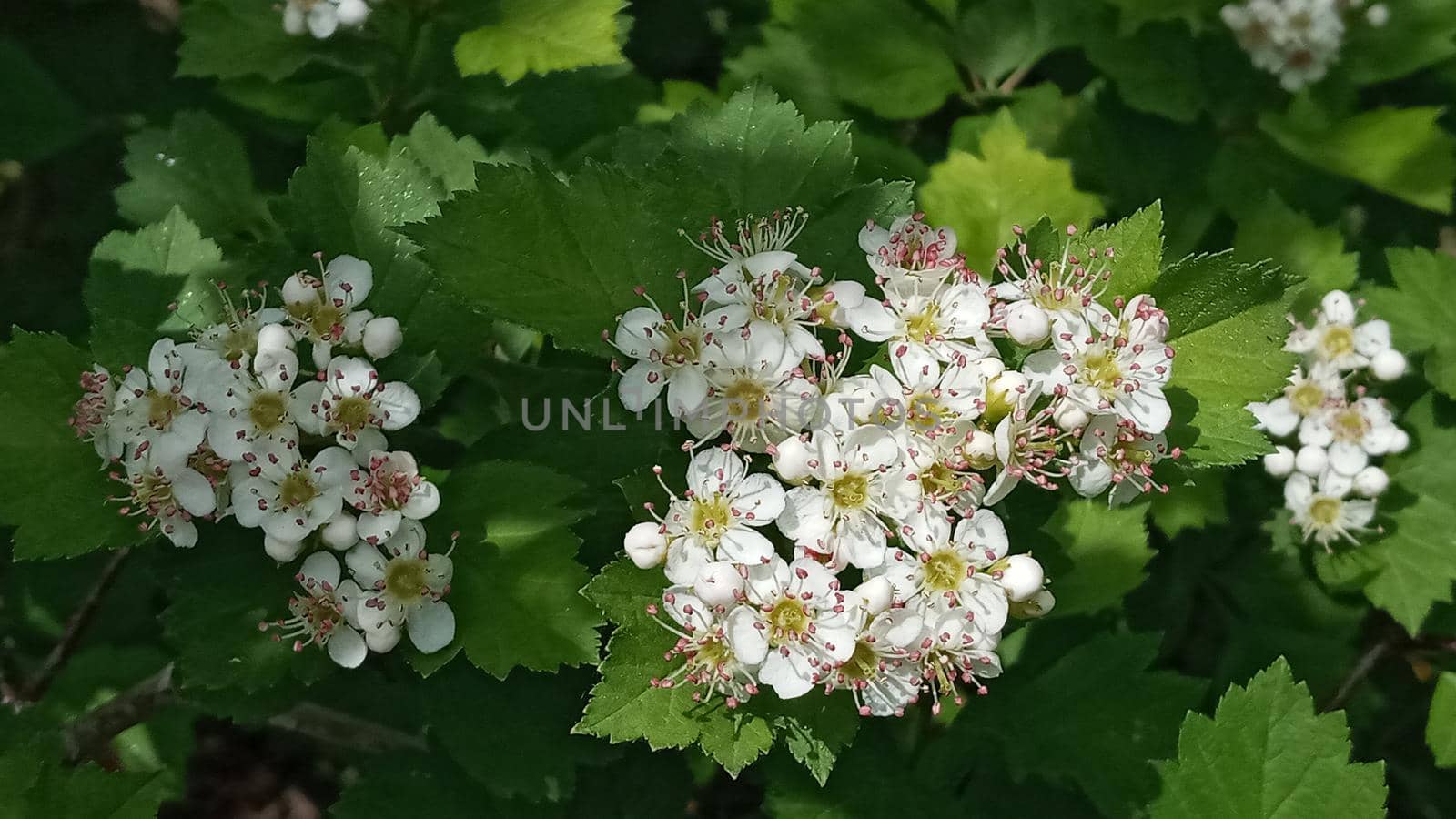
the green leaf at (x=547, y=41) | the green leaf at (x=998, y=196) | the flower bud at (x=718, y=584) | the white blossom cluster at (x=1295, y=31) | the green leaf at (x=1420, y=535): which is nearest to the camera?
the flower bud at (x=718, y=584)

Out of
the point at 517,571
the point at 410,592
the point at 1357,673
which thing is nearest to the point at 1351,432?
the point at 1357,673

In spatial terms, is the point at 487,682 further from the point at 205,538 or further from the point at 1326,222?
the point at 1326,222

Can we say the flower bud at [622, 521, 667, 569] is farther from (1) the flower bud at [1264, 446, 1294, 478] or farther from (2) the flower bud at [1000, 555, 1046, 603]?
(1) the flower bud at [1264, 446, 1294, 478]

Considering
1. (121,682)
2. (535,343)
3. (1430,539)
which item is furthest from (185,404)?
(1430,539)

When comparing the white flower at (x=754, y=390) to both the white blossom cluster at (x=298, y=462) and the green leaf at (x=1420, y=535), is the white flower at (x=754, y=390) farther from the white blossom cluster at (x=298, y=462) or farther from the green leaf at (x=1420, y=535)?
the green leaf at (x=1420, y=535)

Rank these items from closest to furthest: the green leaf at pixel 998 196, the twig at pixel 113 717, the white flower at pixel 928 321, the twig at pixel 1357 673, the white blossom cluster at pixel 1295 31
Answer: the white flower at pixel 928 321
the twig at pixel 113 717
the green leaf at pixel 998 196
the twig at pixel 1357 673
the white blossom cluster at pixel 1295 31

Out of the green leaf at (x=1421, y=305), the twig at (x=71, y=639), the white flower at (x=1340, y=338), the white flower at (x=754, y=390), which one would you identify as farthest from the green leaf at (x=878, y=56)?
the twig at (x=71, y=639)

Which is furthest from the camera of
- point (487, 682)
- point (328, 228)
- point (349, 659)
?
point (487, 682)
